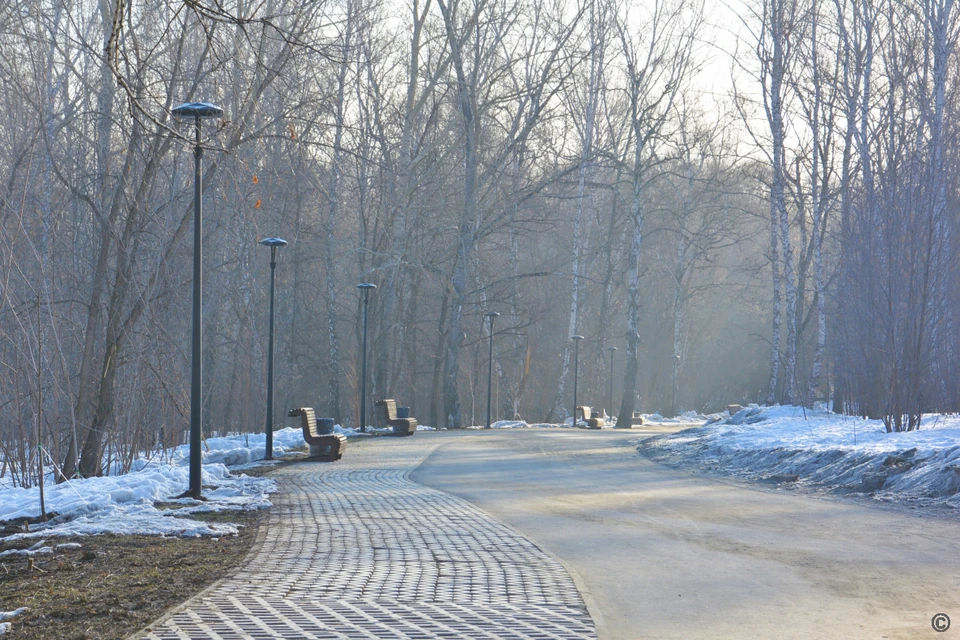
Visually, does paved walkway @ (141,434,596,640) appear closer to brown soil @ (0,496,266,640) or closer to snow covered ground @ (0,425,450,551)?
brown soil @ (0,496,266,640)

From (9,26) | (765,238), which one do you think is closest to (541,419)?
(765,238)

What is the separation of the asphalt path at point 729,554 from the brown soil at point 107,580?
248cm

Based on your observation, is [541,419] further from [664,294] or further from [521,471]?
[521,471]

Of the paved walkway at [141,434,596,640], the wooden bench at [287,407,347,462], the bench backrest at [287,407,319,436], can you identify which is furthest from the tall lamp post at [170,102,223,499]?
the wooden bench at [287,407,347,462]

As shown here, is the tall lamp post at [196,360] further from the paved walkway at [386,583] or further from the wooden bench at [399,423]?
the wooden bench at [399,423]

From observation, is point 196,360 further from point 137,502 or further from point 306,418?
point 306,418

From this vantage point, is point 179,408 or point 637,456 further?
point 637,456

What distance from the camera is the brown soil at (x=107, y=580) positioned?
5398mm

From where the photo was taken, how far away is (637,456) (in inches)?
755

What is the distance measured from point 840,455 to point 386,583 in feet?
30.1

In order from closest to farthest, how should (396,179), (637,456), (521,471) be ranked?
(521,471) → (637,456) → (396,179)

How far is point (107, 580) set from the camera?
6523 millimetres

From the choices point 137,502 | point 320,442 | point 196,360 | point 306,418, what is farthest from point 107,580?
point 320,442

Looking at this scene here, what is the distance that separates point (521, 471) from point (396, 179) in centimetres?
1808
